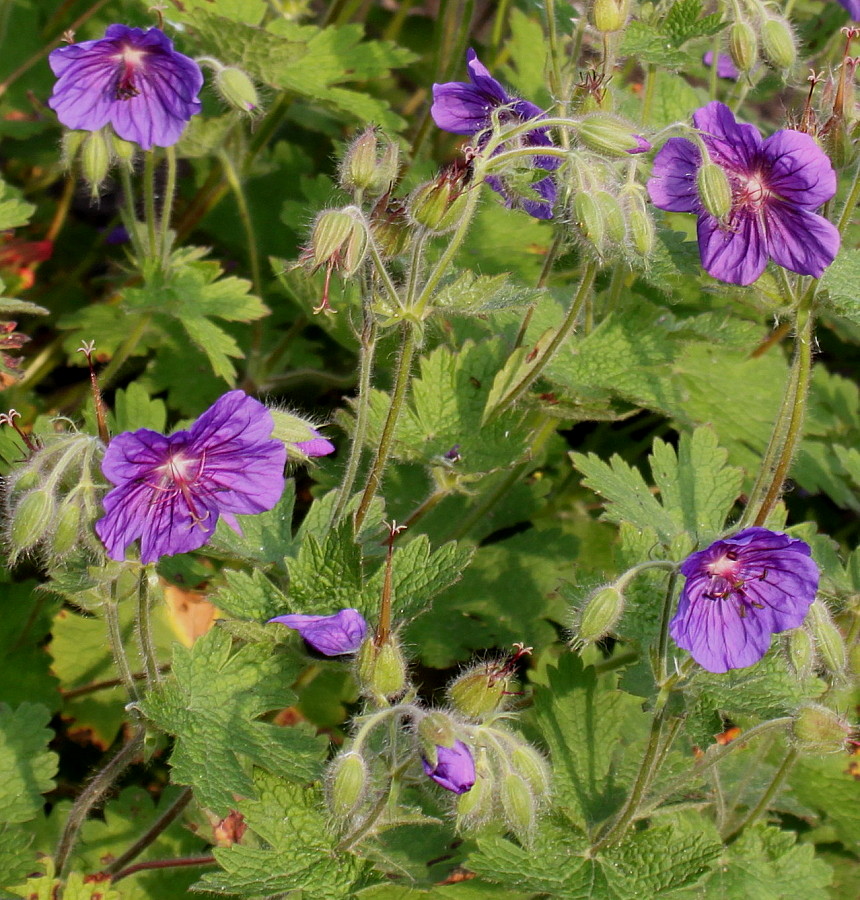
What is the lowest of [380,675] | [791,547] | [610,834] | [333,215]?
[610,834]

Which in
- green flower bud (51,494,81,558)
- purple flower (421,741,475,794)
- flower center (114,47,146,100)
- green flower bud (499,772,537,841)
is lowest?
green flower bud (499,772,537,841)

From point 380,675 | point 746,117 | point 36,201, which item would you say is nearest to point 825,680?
point 380,675

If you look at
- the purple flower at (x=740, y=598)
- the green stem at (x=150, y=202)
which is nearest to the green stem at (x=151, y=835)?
the purple flower at (x=740, y=598)

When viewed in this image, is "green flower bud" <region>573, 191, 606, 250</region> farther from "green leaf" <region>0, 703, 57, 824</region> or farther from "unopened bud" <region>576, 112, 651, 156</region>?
"green leaf" <region>0, 703, 57, 824</region>

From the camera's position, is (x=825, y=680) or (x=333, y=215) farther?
(x=825, y=680)

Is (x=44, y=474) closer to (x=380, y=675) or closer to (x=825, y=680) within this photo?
(x=380, y=675)

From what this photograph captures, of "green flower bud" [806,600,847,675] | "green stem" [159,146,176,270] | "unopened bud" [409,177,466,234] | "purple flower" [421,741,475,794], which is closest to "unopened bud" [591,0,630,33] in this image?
"unopened bud" [409,177,466,234]

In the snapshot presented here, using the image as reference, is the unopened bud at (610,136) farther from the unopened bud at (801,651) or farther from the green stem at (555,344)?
the unopened bud at (801,651)

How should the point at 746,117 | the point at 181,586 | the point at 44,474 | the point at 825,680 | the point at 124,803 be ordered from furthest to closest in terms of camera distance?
1. the point at 746,117
2. the point at 181,586
3. the point at 124,803
4. the point at 825,680
5. the point at 44,474
